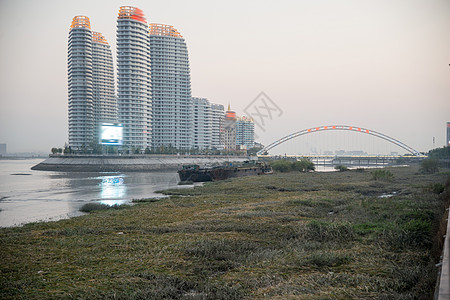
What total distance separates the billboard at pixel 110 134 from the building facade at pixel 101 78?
58787 millimetres

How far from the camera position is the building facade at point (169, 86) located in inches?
6147

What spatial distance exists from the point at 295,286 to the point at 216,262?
2811 mm

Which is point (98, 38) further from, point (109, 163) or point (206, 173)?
point (206, 173)

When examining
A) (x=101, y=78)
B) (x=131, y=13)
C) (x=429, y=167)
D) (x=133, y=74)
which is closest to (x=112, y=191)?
(x=429, y=167)

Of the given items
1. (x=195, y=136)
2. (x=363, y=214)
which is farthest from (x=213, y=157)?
(x=363, y=214)

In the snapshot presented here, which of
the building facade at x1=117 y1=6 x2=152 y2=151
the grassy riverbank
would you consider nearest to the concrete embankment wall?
the building facade at x1=117 y1=6 x2=152 y2=151

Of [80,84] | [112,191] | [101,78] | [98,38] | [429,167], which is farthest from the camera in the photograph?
[98,38]

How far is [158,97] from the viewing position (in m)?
158

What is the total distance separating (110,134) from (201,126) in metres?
87.6

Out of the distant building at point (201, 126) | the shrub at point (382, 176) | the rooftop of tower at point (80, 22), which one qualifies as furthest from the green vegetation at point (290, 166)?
the distant building at point (201, 126)

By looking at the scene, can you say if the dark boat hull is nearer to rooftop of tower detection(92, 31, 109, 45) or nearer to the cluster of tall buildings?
the cluster of tall buildings

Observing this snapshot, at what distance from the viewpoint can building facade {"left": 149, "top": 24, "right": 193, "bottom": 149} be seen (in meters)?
156

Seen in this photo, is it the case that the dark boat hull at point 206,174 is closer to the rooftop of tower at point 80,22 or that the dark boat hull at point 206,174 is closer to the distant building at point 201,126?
the rooftop of tower at point 80,22

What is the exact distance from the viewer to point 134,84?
5340 inches
